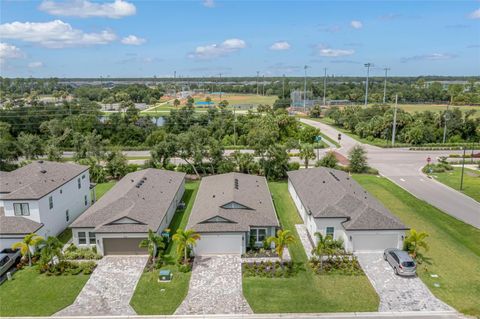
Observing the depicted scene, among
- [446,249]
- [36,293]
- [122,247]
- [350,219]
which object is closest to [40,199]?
[122,247]

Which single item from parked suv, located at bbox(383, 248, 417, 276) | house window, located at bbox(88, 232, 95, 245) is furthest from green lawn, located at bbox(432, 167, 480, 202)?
house window, located at bbox(88, 232, 95, 245)

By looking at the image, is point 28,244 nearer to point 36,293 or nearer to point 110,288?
point 36,293

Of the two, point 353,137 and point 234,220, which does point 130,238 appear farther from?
point 353,137

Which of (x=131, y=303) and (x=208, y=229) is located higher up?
(x=208, y=229)

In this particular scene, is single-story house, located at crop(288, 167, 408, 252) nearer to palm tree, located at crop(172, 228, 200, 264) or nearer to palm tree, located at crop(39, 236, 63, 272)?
palm tree, located at crop(172, 228, 200, 264)

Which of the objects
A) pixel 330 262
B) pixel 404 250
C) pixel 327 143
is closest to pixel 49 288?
pixel 330 262

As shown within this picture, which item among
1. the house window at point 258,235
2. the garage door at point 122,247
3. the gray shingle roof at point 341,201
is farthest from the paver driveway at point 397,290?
the garage door at point 122,247
